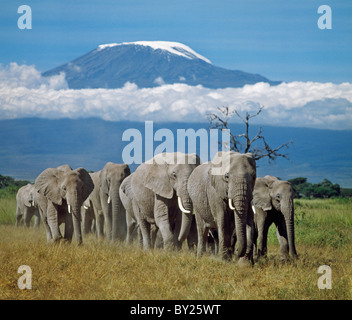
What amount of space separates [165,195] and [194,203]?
3.89 feet

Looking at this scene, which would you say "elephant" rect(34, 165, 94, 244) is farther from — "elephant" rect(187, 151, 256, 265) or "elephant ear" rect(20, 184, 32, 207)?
"elephant ear" rect(20, 184, 32, 207)

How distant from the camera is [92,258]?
46.4 feet

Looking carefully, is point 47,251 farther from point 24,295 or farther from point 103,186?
point 103,186

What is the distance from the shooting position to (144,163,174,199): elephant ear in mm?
15703

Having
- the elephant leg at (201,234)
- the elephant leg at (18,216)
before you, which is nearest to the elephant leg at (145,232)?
the elephant leg at (201,234)

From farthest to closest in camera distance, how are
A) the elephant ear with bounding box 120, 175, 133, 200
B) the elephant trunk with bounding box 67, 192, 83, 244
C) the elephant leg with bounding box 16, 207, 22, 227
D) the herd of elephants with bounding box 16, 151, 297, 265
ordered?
the elephant leg with bounding box 16, 207, 22, 227
the elephant ear with bounding box 120, 175, 133, 200
the elephant trunk with bounding box 67, 192, 83, 244
the herd of elephants with bounding box 16, 151, 297, 265

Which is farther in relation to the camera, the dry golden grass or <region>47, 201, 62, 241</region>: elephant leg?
<region>47, 201, 62, 241</region>: elephant leg

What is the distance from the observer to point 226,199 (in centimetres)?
1340

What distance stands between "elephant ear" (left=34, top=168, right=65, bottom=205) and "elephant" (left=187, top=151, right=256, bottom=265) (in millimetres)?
3957

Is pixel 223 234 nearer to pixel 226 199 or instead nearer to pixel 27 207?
pixel 226 199

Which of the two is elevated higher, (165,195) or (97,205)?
(165,195)

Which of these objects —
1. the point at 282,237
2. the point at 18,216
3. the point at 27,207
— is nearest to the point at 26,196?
the point at 27,207

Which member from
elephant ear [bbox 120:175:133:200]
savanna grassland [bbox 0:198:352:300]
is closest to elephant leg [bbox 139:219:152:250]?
savanna grassland [bbox 0:198:352:300]
